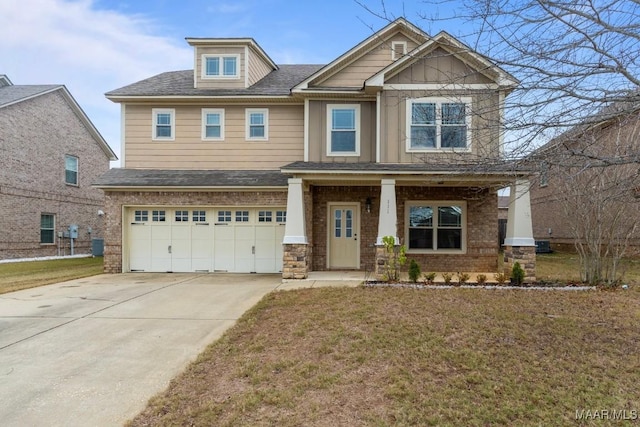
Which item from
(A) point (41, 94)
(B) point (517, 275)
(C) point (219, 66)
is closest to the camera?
(B) point (517, 275)

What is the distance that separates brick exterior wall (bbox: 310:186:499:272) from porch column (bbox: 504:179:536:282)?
1510mm

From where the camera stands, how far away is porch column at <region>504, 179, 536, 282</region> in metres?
10.4

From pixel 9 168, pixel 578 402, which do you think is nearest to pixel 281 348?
pixel 578 402

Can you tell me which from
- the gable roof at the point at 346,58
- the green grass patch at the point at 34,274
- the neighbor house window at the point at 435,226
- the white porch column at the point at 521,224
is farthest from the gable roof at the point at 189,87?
the white porch column at the point at 521,224

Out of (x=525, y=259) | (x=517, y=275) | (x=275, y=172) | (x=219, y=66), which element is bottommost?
(x=517, y=275)

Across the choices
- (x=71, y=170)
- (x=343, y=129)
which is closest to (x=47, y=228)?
(x=71, y=170)

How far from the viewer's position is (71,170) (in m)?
20.1

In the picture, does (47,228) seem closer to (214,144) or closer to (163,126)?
(163,126)

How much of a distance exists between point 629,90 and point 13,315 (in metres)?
9.70

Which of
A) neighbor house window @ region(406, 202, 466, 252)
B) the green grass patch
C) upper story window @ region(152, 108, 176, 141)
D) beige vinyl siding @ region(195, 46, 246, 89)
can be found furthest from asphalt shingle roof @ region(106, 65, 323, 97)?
the green grass patch

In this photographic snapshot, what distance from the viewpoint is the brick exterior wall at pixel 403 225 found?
1242 centimetres

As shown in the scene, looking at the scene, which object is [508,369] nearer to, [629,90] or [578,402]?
[578,402]

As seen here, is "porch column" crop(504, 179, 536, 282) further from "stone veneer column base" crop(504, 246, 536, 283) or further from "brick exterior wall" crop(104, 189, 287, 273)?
"brick exterior wall" crop(104, 189, 287, 273)

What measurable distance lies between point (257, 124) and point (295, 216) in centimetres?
411
